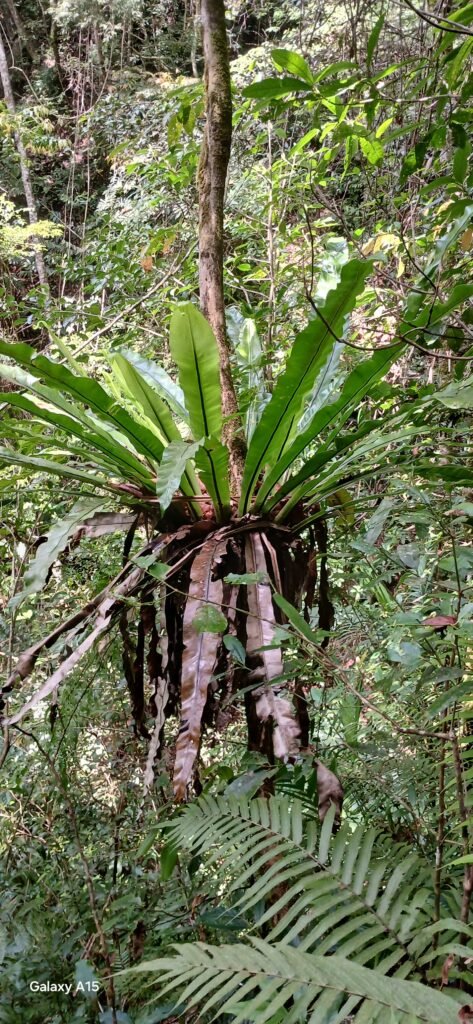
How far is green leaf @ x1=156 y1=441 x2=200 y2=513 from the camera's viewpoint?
36.2 inches

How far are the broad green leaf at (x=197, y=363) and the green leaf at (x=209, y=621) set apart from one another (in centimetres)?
37

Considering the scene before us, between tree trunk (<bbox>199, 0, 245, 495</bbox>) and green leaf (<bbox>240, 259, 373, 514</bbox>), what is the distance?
24 cm

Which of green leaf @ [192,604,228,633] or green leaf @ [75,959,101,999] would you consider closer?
green leaf @ [192,604,228,633]

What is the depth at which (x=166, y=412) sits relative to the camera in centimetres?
122

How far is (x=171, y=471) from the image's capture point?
0.93 m

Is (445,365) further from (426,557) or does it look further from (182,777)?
(182,777)

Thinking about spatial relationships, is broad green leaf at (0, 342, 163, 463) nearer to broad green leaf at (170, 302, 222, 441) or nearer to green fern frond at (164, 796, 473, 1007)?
broad green leaf at (170, 302, 222, 441)

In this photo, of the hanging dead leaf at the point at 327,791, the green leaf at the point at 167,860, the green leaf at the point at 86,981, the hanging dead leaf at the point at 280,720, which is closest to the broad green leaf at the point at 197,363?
the hanging dead leaf at the point at 280,720

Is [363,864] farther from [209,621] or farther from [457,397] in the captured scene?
[457,397]

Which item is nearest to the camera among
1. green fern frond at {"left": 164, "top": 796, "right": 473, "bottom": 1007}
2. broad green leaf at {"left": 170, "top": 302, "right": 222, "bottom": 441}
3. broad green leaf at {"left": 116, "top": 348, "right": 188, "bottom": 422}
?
green fern frond at {"left": 164, "top": 796, "right": 473, "bottom": 1007}

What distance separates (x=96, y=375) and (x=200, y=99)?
141 cm

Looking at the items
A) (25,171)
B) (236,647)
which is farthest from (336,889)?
(25,171)

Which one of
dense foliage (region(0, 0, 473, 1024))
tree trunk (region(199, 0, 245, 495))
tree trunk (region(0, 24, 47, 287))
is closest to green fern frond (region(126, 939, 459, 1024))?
dense foliage (region(0, 0, 473, 1024))

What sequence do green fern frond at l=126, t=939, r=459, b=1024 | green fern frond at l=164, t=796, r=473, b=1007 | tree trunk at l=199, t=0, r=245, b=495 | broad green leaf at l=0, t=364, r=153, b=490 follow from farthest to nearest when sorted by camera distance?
tree trunk at l=199, t=0, r=245, b=495
broad green leaf at l=0, t=364, r=153, b=490
green fern frond at l=164, t=796, r=473, b=1007
green fern frond at l=126, t=939, r=459, b=1024
